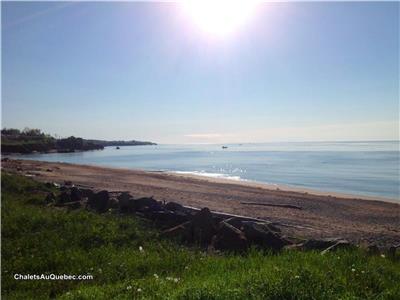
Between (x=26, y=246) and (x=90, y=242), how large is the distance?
55.2 inches

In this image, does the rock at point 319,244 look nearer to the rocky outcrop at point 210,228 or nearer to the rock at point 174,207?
the rocky outcrop at point 210,228

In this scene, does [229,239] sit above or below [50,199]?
below

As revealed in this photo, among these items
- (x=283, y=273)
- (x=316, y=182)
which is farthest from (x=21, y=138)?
(x=283, y=273)

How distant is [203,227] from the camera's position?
33.7 feet

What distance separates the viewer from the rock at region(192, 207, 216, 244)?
393 inches

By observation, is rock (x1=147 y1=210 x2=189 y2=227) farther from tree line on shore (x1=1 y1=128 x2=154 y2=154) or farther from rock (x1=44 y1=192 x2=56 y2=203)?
tree line on shore (x1=1 y1=128 x2=154 y2=154)

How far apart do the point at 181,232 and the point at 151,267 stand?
9.03ft

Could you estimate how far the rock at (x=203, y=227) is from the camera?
393 inches

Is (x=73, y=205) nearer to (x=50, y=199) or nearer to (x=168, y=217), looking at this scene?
(x=50, y=199)

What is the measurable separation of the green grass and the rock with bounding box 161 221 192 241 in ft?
1.05

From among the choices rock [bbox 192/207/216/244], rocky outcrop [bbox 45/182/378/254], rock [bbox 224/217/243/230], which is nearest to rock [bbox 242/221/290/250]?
rocky outcrop [bbox 45/182/378/254]

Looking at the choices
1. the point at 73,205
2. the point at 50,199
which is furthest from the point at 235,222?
the point at 50,199

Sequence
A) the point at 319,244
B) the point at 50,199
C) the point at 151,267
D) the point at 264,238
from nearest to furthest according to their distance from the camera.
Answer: the point at 151,267 → the point at 319,244 → the point at 264,238 → the point at 50,199

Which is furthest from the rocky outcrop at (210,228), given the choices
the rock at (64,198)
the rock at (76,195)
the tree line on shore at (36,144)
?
the tree line on shore at (36,144)
